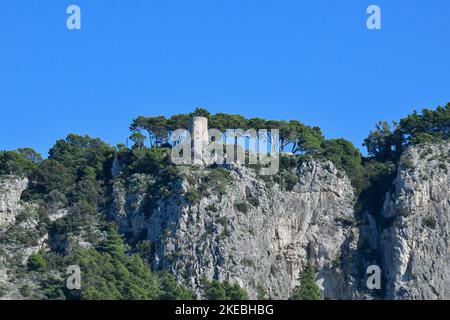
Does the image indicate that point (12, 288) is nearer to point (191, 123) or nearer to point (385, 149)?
point (191, 123)

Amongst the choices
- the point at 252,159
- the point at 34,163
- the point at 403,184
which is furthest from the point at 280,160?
the point at 34,163

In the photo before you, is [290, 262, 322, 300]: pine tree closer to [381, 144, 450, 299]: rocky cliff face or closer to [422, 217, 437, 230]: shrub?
[381, 144, 450, 299]: rocky cliff face

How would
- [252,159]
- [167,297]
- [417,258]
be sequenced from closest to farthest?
[167,297]
[417,258]
[252,159]

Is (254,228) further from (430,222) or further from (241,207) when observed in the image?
(430,222)

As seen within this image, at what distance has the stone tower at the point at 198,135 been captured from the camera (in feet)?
361

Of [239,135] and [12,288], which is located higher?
[239,135]

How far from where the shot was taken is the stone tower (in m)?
110

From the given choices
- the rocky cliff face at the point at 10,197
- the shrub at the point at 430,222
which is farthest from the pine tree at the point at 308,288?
the rocky cliff face at the point at 10,197

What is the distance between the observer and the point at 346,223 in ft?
354

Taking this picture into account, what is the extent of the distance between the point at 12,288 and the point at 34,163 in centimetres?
1843

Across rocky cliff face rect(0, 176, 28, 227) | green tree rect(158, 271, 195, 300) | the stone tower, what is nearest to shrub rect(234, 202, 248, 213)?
the stone tower

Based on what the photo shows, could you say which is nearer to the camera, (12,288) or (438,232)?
(12,288)

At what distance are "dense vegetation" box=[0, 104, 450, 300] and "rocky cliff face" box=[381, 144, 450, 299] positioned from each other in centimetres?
249

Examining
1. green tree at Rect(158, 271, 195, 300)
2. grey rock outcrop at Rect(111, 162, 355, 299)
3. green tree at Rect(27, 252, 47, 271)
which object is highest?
grey rock outcrop at Rect(111, 162, 355, 299)
